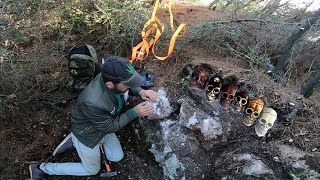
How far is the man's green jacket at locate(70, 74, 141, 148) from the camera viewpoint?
122 inches

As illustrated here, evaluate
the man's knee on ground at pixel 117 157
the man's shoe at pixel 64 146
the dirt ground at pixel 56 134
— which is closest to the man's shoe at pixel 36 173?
the dirt ground at pixel 56 134

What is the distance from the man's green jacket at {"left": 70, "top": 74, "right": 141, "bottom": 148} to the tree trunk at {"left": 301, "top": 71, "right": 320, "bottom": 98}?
2.07m

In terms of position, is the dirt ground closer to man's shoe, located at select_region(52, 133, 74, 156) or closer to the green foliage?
man's shoe, located at select_region(52, 133, 74, 156)

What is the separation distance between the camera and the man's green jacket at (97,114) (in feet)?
10.2

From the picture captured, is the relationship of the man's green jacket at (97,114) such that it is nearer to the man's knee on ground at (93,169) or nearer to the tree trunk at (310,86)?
the man's knee on ground at (93,169)

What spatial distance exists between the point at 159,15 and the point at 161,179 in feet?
8.46

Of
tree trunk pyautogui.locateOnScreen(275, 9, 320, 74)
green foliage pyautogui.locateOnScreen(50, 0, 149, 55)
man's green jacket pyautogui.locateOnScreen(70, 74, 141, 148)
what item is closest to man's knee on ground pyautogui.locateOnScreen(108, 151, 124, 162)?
man's green jacket pyautogui.locateOnScreen(70, 74, 141, 148)

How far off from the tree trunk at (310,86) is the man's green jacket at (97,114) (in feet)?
6.80

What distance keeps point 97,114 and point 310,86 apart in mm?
2474

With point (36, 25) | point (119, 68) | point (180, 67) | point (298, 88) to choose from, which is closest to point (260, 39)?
point (298, 88)

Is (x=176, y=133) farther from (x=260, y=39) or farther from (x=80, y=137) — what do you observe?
(x=260, y=39)

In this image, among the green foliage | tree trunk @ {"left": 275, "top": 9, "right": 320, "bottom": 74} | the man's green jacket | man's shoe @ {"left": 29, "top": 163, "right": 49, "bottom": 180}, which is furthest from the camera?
the green foliage

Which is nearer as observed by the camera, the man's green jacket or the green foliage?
the man's green jacket

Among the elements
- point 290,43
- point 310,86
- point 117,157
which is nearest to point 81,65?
point 117,157
